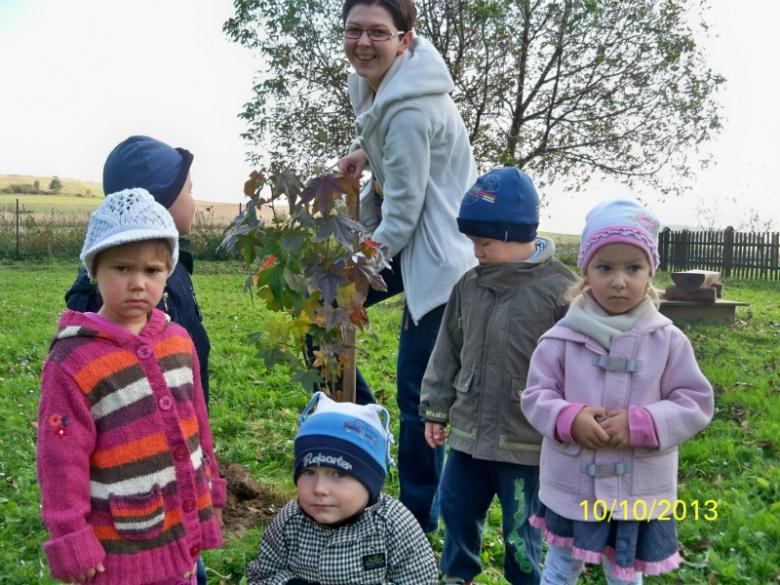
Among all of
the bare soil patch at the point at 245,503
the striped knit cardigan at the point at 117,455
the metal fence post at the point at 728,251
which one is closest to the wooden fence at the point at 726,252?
the metal fence post at the point at 728,251

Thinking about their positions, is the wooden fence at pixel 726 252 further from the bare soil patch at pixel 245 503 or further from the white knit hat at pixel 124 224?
the white knit hat at pixel 124 224

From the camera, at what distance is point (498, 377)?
248cm

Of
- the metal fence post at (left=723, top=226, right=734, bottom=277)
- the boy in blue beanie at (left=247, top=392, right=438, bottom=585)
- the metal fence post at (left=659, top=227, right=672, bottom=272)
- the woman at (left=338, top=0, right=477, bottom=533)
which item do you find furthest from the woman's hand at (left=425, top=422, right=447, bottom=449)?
the metal fence post at (left=659, top=227, right=672, bottom=272)

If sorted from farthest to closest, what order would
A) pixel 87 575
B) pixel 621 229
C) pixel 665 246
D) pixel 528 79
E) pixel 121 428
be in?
pixel 665 246 < pixel 528 79 < pixel 621 229 < pixel 121 428 < pixel 87 575

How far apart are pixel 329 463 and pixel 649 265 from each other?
1169 millimetres

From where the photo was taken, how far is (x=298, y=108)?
36.4 ft

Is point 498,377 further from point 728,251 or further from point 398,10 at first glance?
point 728,251

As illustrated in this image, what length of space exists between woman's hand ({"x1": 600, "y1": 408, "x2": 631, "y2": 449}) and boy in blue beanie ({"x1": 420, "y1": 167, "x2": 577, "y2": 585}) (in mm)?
368

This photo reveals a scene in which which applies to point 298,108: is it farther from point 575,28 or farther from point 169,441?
point 169,441

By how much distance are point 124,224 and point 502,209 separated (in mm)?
1239

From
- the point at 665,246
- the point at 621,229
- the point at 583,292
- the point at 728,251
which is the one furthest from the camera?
the point at 665,246

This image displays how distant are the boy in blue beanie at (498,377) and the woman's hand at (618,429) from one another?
0.37 meters
